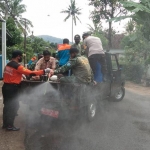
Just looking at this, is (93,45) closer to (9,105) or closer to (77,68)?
(77,68)

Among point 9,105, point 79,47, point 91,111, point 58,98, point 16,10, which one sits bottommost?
point 91,111

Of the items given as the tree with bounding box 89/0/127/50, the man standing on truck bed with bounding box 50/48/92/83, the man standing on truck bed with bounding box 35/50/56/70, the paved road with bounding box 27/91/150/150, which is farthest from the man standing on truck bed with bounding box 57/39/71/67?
the tree with bounding box 89/0/127/50

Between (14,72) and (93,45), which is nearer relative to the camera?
(14,72)

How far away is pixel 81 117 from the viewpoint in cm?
607

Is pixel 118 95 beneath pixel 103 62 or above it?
beneath

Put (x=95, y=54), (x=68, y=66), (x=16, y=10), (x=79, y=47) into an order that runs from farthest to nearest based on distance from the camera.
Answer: (x=16, y=10), (x=79, y=47), (x=95, y=54), (x=68, y=66)

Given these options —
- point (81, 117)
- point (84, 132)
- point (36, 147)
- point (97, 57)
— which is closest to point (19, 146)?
point (36, 147)

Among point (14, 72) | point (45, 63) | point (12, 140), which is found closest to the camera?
point (12, 140)

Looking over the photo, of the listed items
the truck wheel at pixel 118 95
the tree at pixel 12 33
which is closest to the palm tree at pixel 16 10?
the tree at pixel 12 33

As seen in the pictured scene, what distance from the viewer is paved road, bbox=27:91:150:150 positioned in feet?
14.4

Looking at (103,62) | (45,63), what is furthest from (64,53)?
(103,62)

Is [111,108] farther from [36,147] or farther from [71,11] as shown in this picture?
[71,11]

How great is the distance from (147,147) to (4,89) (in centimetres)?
321

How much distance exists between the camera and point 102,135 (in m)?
Answer: 5.02
